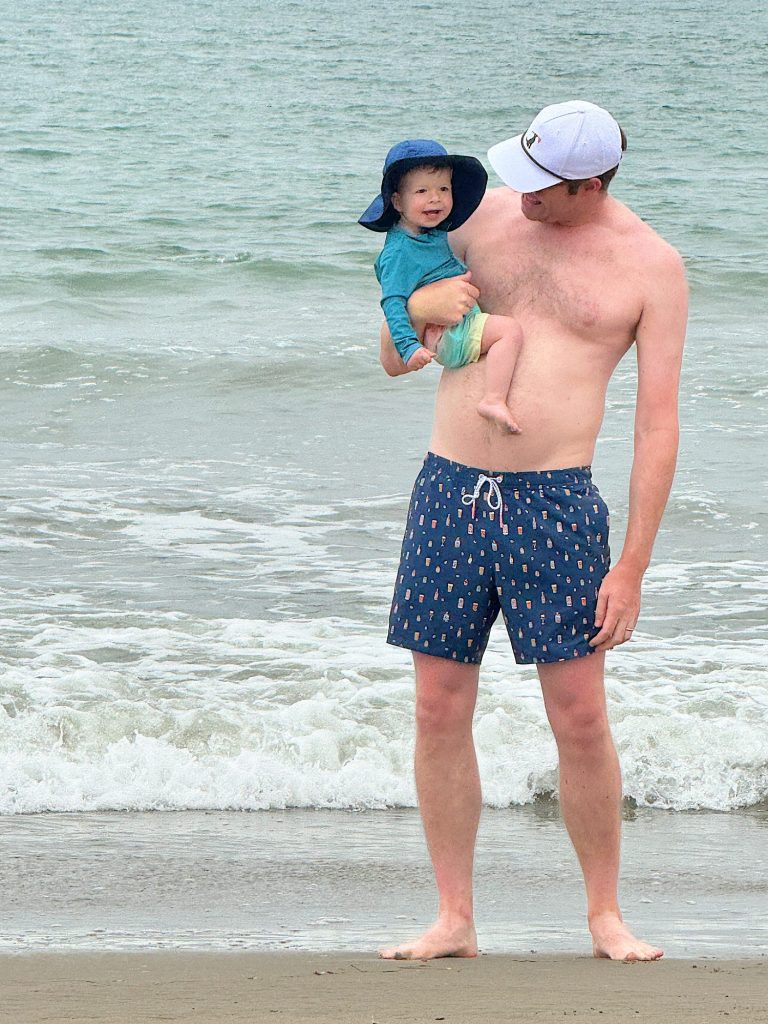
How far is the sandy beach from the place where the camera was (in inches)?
98.3

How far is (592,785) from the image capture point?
319 centimetres

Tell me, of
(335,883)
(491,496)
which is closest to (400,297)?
(491,496)

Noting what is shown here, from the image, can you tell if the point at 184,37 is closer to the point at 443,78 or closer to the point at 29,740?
the point at 443,78

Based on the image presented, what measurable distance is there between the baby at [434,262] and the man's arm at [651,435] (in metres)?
0.28

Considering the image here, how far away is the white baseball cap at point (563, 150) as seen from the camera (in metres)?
2.98

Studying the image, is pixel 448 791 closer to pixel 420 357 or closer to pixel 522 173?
pixel 420 357

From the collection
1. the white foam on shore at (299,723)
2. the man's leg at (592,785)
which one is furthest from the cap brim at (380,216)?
the white foam on shore at (299,723)

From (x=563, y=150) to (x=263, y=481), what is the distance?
6.19 m

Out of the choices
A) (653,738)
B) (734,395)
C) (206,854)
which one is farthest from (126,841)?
(734,395)

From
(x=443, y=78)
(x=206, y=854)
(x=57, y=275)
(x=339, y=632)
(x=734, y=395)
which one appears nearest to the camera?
(x=206, y=854)

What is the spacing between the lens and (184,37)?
39688mm

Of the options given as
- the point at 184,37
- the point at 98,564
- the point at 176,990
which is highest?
the point at 184,37

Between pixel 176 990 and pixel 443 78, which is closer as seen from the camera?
pixel 176 990

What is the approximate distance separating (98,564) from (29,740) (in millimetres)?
2250
